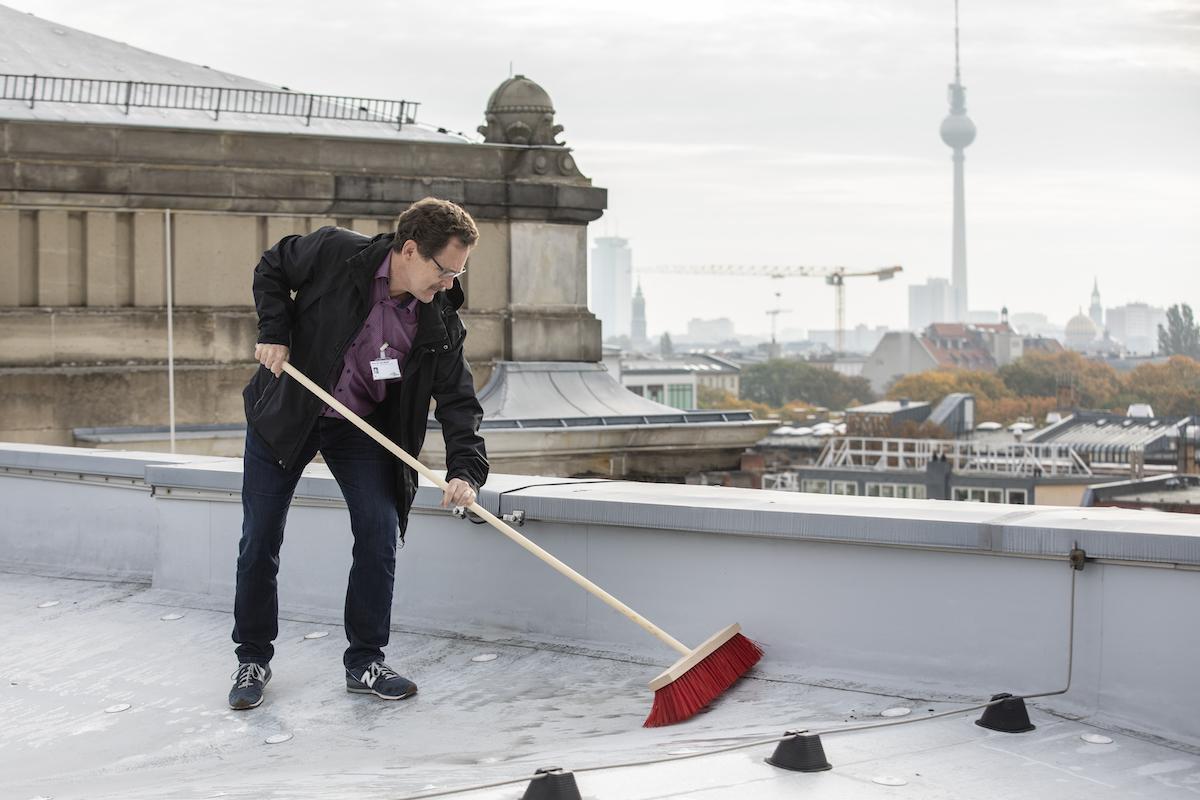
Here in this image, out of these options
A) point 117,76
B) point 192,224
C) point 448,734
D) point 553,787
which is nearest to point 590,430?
point 192,224

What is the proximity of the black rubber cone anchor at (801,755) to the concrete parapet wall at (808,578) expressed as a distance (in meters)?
0.87

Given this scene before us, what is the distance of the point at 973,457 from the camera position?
69375mm

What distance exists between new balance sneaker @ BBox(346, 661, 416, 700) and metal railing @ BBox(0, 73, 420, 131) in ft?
26.7

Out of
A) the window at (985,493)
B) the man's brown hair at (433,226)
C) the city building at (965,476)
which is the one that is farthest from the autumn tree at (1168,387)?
the man's brown hair at (433,226)

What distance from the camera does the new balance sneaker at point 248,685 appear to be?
4.55 m

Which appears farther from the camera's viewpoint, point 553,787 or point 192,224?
point 192,224

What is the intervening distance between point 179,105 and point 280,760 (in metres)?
9.33

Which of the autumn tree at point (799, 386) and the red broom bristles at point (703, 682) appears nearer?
the red broom bristles at point (703, 682)

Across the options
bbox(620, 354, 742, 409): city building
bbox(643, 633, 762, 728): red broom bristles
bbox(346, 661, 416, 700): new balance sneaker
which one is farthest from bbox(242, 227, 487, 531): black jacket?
bbox(620, 354, 742, 409): city building

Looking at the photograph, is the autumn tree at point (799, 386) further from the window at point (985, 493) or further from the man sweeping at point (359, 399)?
the man sweeping at point (359, 399)

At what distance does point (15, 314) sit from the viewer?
33.0ft

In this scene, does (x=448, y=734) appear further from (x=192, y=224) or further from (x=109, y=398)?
(x=192, y=224)

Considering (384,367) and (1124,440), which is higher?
(384,367)

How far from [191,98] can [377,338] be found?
28.2 ft
